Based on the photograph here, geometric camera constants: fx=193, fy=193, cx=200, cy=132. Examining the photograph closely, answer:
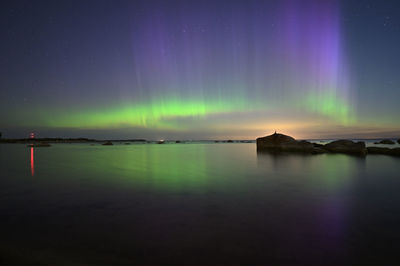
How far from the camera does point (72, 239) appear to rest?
4.70 m

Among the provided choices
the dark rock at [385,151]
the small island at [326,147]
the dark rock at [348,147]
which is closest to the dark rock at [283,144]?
the small island at [326,147]

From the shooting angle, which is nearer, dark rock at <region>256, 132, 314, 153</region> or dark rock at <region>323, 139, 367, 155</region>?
dark rock at <region>323, 139, 367, 155</region>

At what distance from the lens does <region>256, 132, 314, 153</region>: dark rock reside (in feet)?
117

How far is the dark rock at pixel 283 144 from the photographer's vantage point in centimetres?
3564

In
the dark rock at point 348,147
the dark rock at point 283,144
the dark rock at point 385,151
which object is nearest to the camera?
the dark rock at point 385,151

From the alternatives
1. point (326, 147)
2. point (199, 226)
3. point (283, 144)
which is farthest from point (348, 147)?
point (199, 226)

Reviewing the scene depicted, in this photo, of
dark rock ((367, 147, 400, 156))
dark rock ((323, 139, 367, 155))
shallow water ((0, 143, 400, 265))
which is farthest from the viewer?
dark rock ((323, 139, 367, 155))

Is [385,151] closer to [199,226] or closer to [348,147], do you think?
[348,147]

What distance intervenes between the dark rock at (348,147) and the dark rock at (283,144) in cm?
351

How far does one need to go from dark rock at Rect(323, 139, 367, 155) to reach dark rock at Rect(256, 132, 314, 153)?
351 cm

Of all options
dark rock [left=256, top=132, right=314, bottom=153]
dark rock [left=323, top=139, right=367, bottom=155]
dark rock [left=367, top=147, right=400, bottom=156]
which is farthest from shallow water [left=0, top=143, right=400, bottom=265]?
dark rock [left=256, top=132, right=314, bottom=153]

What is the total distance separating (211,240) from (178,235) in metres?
0.88

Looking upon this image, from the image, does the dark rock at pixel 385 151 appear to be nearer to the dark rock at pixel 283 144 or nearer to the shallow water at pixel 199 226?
the dark rock at pixel 283 144

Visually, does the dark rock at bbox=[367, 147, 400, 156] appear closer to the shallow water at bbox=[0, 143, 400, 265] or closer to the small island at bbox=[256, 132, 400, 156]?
the small island at bbox=[256, 132, 400, 156]
